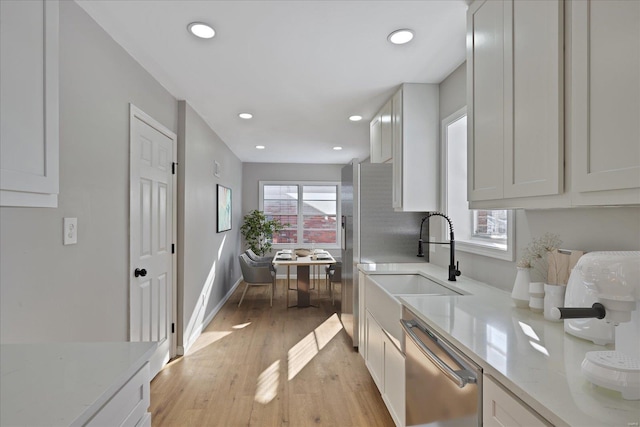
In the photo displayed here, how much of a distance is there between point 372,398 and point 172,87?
3018 millimetres

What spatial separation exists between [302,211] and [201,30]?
533 cm

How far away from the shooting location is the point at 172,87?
2900 mm

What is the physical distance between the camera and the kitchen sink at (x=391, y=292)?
1.97m

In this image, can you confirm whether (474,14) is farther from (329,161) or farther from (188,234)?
(329,161)

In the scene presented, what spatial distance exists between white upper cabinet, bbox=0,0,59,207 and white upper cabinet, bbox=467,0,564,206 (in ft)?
5.57

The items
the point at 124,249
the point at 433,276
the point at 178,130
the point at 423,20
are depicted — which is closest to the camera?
the point at 423,20

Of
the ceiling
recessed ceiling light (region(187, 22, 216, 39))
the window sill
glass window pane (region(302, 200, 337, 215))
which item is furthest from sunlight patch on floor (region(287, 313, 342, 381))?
glass window pane (region(302, 200, 337, 215))

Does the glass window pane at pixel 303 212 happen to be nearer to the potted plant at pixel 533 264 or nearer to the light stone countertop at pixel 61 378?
the potted plant at pixel 533 264

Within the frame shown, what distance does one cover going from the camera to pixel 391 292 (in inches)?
96.2

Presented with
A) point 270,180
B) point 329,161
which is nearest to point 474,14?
point 329,161

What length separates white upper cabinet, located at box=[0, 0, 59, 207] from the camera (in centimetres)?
90

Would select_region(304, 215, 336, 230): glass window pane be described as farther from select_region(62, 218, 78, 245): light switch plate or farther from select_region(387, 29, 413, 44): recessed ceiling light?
select_region(62, 218, 78, 245): light switch plate

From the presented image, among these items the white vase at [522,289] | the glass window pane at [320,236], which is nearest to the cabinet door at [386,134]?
the white vase at [522,289]

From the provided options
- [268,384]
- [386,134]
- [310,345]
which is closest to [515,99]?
[386,134]
